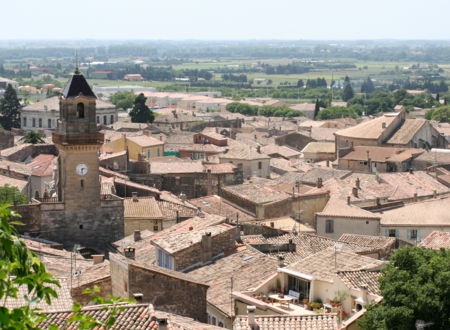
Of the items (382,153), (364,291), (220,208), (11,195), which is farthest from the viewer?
(382,153)

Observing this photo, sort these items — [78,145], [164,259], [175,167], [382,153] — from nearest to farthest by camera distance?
[164,259] → [78,145] → [175,167] → [382,153]

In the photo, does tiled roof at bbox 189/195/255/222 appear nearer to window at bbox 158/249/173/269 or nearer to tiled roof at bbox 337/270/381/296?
window at bbox 158/249/173/269

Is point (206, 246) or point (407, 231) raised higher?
point (206, 246)

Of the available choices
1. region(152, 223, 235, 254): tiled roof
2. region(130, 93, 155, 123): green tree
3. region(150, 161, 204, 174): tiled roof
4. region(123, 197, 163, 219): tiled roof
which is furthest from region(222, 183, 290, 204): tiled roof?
region(130, 93, 155, 123): green tree

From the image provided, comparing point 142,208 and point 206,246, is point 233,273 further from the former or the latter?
point 142,208

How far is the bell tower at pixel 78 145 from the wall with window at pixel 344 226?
937 cm

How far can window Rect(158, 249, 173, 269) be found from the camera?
28047 millimetres

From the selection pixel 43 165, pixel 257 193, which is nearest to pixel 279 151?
pixel 43 165

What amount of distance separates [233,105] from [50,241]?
10967cm

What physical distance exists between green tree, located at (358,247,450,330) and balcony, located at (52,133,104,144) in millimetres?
16656

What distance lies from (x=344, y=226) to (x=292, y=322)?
70.1 feet

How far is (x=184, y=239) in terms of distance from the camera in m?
29.2

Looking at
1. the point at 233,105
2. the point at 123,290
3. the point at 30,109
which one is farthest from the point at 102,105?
the point at 123,290

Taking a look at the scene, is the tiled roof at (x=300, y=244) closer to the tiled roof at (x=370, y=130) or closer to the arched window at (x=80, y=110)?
the arched window at (x=80, y=110)
